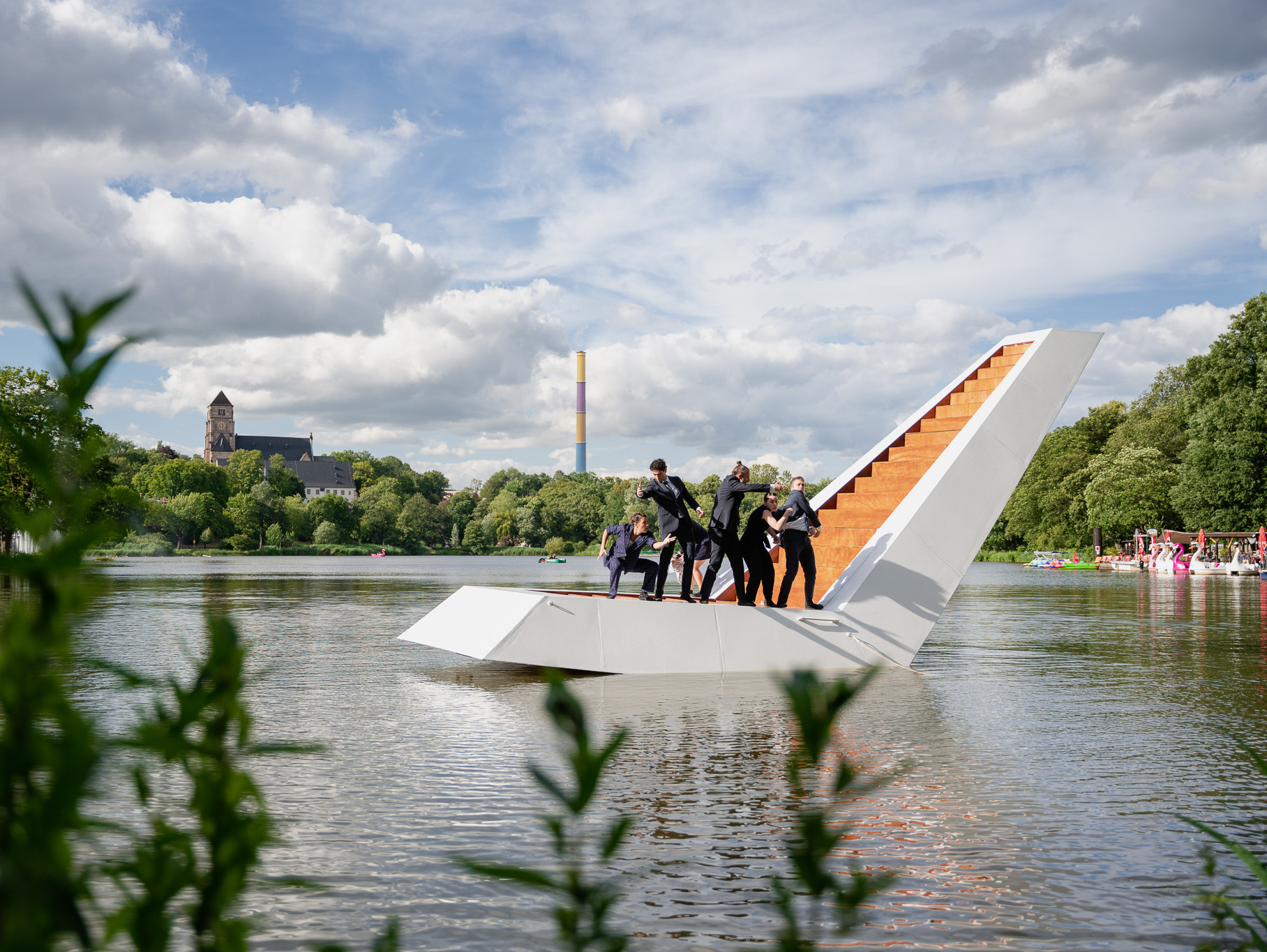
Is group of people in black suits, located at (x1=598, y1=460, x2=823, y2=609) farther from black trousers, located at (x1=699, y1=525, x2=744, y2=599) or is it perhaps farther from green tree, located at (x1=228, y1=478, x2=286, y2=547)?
green tree, located at (x1=228, y1=478, x2=286, y2=547)

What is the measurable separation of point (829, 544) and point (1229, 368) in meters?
56.2

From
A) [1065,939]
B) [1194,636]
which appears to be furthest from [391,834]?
[1194,636]

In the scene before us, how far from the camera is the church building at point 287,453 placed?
7165 inches

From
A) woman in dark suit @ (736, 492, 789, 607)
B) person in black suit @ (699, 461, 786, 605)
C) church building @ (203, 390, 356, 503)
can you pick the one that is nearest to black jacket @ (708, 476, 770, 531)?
person in black suit @ (699, 461, 786, 605)

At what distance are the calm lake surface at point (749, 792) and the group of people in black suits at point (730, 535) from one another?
1.33 metres

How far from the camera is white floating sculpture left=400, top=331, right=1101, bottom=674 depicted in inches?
510

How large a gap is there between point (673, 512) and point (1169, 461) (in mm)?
75233

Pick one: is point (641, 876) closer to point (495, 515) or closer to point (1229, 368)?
point (1229, 368)

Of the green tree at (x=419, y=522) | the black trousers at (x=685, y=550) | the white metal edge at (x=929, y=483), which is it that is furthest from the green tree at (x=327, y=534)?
the white metal edge at (x=929, y=483)

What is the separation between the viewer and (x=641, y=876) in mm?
5398

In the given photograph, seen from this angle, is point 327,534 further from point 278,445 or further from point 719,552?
point 719,552

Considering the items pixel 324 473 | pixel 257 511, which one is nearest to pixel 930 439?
pixel 257 511

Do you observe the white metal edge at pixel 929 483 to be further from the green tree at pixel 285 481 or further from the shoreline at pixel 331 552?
the green tree at pixel 285 481

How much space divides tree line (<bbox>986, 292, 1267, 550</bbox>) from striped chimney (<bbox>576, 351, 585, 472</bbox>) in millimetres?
58521
